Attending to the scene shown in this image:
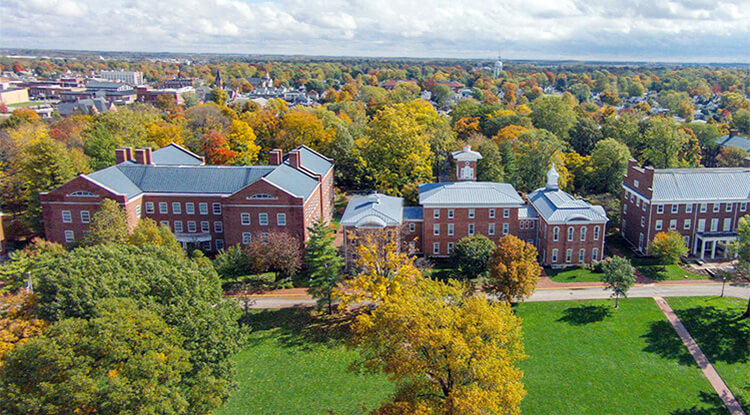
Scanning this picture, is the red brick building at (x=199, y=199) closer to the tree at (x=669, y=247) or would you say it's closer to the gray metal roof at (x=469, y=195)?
the gray metal roof at (x=469, y=195)

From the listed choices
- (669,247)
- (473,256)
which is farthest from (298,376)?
(669,247)

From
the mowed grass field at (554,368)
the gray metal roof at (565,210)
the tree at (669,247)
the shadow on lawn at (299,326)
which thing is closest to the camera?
the mowed grass field at (554,368)

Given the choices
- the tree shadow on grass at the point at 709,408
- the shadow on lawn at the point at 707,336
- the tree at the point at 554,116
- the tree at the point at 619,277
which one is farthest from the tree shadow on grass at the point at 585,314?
the tree at the point at 554,116

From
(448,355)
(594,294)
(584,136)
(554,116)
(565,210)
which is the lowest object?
(594,294)

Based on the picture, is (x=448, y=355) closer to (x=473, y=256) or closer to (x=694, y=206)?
(x=473, y=256)

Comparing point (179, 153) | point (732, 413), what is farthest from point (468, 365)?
point (179, 153)

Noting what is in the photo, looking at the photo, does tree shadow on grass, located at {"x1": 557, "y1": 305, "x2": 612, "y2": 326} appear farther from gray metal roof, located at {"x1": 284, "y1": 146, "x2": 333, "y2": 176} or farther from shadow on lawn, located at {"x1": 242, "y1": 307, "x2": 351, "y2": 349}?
gray metal roof, located at {"x1": 284, "y1": 146, "x2": 333, "y2": 176}

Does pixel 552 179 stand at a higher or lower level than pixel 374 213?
higher

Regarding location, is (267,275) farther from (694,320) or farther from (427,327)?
(694,320)
